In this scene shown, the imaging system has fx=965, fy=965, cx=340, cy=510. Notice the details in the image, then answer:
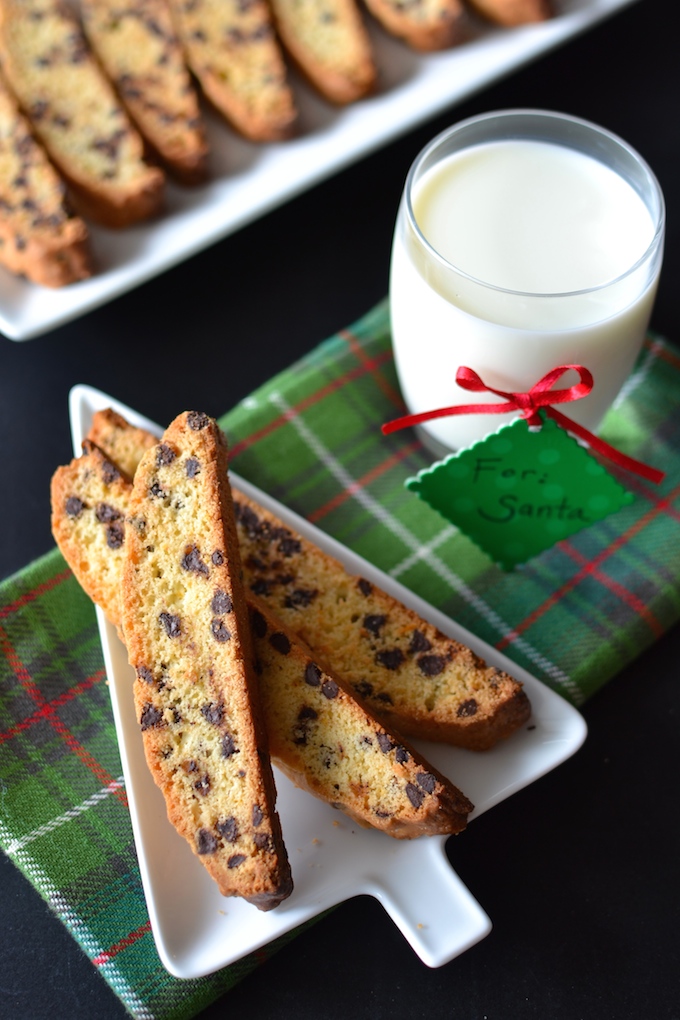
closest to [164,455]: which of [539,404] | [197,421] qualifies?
[197,421]

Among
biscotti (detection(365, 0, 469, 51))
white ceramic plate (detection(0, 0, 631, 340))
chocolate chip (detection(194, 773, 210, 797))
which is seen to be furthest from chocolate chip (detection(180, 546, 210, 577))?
biscotti (detection(365, 0, 469, 51))

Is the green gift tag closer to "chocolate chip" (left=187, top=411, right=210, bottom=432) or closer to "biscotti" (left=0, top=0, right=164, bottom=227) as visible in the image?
"chocolate chip" (left=187, top=411, right=210, bottom=432)

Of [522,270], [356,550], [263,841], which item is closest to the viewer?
[263,841]

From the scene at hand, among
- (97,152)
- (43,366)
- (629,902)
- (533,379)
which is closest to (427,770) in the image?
(629,902)

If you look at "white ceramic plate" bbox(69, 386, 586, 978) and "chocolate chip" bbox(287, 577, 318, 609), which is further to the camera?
"chocolate chip" bbox(287, 577, 318, 609)

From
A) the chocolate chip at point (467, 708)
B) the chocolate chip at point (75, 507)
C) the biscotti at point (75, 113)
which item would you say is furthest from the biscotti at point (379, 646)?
the biscotti at point (75, 113)

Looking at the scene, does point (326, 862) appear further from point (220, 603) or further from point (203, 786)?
point (220, 603)
